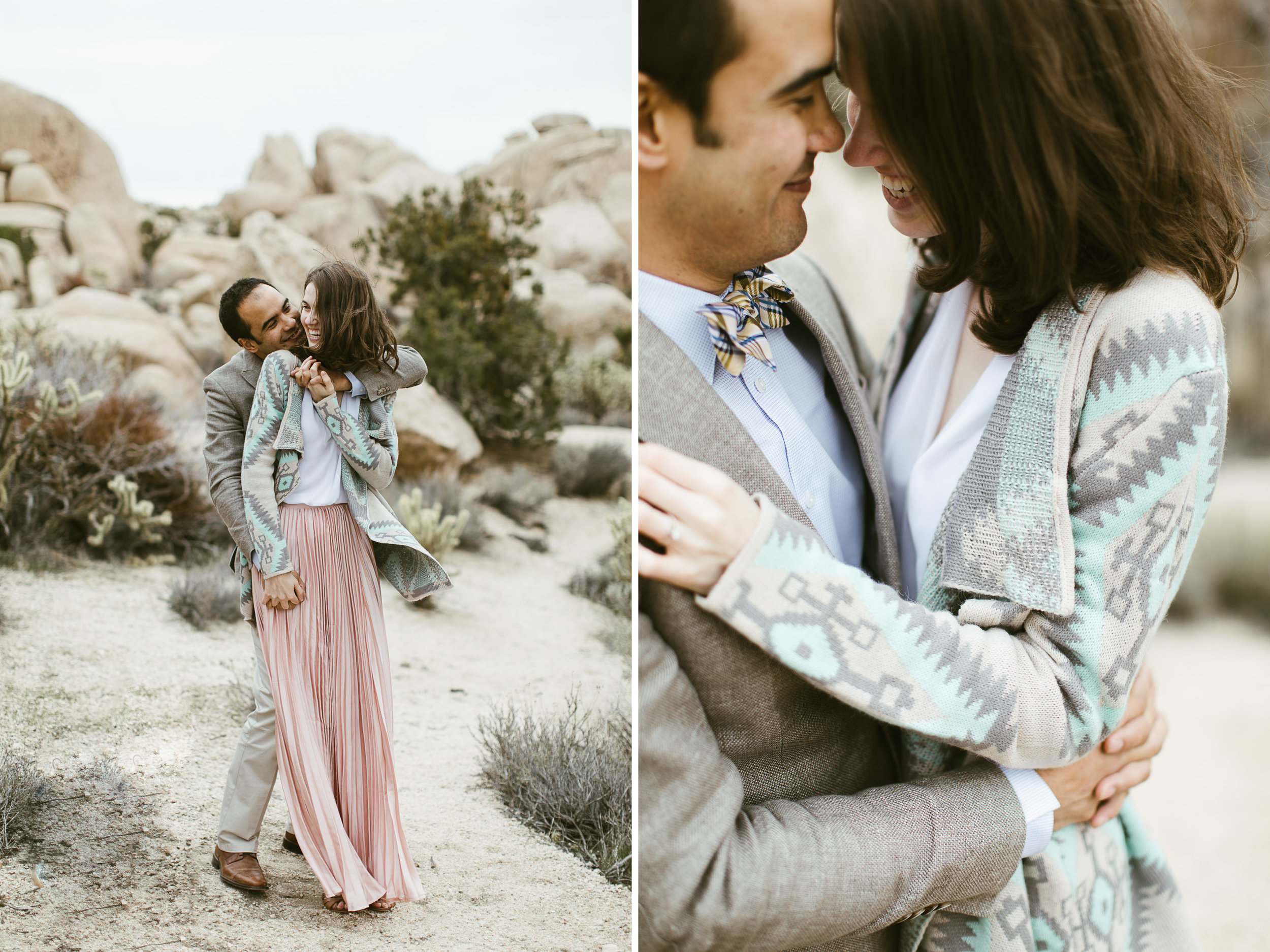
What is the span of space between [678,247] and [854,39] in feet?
1.12

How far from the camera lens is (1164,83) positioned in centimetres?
114

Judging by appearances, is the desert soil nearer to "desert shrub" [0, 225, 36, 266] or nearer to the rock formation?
the rock formation

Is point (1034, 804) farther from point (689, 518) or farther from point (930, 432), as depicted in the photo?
point (689, 518)

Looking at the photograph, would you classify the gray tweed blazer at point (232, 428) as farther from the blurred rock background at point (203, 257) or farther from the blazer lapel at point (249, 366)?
the blurred rock background at point (203, 257)

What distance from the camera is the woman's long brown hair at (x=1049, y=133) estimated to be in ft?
3.45

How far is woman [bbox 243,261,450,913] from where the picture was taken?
210 centimetres

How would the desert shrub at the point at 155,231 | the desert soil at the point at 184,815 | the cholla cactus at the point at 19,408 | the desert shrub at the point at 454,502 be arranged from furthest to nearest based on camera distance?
the desert shrub at the point at 155,231 < the desert shrub at the point at 454,502 < the cholla cactus at the point at 19,408 < the desert soil at the point at 184,815

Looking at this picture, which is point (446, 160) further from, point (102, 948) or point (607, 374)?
point (102, 948)

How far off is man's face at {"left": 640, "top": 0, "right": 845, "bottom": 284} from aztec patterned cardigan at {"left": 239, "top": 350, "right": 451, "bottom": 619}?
1242 mm

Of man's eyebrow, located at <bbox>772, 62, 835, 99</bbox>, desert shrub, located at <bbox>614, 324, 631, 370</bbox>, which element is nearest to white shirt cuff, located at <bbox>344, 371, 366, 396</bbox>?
man's eyebrow, located at <bbox>772, 62, 835, 99</bbox>

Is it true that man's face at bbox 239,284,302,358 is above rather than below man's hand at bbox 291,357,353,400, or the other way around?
above

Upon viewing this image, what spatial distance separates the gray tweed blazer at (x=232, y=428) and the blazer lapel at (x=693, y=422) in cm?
131

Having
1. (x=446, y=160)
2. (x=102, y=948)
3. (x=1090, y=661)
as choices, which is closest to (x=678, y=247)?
(x=1090, y=661)

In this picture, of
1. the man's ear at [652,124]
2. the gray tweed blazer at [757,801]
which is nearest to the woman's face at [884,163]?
the man's ear at [652,124]
